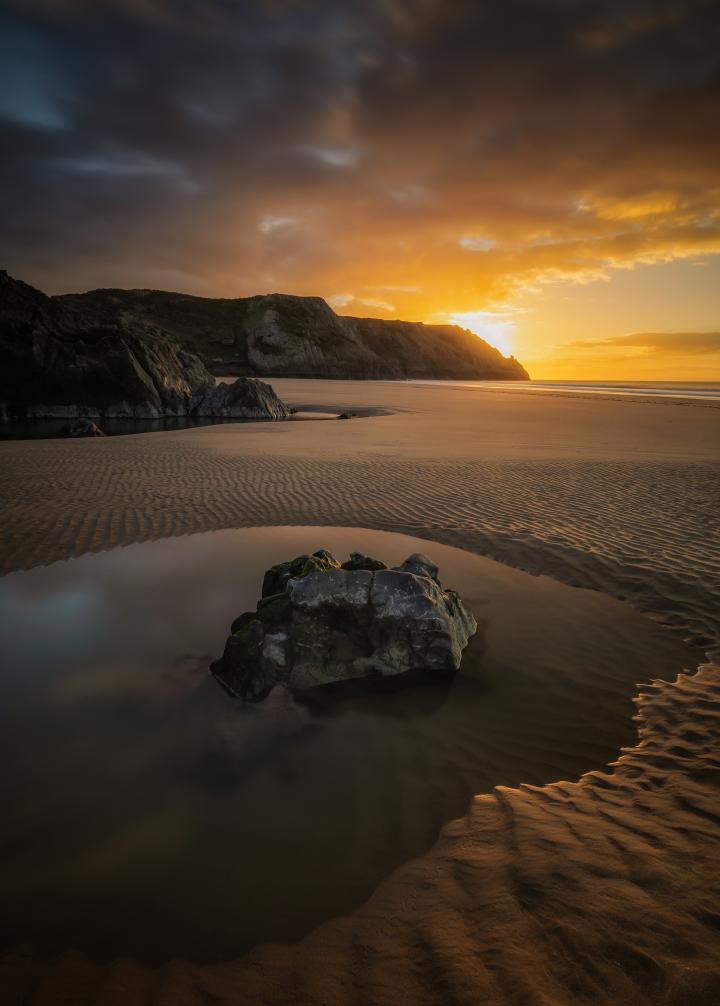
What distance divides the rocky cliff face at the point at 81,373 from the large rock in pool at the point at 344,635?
99.8 ft

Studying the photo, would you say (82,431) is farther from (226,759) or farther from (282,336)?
(282,336)

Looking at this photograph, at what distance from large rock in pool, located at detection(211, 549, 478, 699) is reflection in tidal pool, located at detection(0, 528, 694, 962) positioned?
0.30 m

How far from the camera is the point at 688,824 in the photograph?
3072 millimetres

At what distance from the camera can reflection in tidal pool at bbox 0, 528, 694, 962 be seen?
9.27ft

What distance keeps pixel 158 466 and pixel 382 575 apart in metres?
12.7

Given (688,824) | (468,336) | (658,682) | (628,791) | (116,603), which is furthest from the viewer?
(468,336)

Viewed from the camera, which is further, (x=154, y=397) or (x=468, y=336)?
(x=468, y=336)

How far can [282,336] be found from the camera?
118 meters

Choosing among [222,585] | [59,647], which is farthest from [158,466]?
[59,647]

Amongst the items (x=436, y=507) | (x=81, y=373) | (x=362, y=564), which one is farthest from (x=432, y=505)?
(x=81, y=373)

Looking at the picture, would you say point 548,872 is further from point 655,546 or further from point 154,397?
point 154,397

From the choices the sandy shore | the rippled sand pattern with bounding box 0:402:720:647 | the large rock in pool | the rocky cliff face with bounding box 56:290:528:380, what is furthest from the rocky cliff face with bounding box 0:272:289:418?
the rocky cliff face with bounding box 56:290:528:380

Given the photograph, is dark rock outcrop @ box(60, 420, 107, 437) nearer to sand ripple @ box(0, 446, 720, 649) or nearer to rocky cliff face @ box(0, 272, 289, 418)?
sand ripple @ box(0, 446, 720, 649)

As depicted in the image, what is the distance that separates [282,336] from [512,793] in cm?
12359
